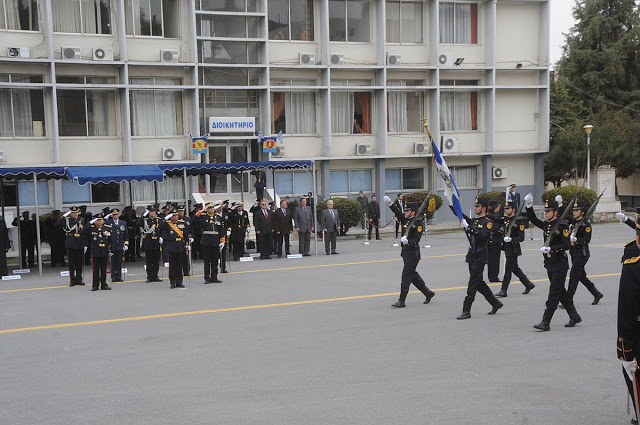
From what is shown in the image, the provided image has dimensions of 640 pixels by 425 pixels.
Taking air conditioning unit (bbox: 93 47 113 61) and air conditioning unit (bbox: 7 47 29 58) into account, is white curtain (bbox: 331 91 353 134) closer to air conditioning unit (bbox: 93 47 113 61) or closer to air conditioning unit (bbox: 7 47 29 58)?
air conditioning unit (bbox: 93 47 113 61)

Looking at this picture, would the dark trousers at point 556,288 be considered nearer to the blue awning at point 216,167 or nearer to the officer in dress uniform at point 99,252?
the officer in dress uniform at point 99,252

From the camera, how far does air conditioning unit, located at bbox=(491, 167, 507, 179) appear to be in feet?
127

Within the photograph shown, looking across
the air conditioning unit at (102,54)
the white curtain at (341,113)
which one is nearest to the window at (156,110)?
the air conditioning unit at (102,54)

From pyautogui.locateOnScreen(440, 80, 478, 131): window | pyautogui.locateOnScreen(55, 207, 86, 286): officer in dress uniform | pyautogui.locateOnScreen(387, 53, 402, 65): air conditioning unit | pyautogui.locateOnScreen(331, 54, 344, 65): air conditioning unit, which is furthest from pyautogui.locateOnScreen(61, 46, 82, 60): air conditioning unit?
pyautogui.locateOnScreen(440, 80, 478, 131): window

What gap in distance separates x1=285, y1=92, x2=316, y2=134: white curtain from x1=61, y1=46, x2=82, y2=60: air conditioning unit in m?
9.62

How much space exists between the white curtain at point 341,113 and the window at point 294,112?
3.27ft

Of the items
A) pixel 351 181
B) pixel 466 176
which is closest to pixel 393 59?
pixel 351 181

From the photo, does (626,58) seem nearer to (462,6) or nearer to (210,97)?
(462,6)

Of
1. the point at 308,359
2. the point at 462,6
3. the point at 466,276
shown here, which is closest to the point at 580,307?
the point at 466,276

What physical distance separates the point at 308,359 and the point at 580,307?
6.21 meters

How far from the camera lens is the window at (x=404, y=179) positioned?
36906mm

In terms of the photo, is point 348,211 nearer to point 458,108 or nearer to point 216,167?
point 216,167

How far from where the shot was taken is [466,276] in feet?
59.5

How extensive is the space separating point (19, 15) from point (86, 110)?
14.9ft
